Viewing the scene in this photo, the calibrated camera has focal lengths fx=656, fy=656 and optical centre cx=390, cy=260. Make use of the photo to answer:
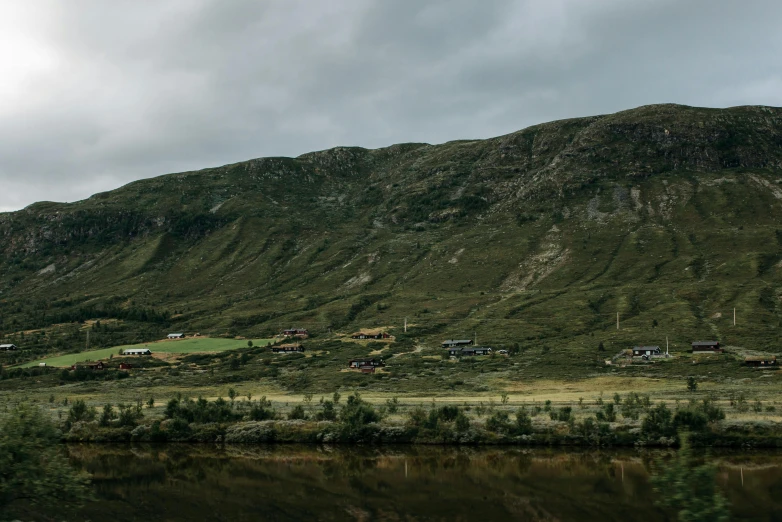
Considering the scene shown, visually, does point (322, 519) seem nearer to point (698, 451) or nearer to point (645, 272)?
point (698, 451)

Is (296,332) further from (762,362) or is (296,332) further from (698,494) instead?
(698,494)

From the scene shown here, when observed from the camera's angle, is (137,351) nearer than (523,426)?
No

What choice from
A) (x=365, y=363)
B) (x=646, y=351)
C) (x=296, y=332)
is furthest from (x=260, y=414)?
(x=296, y=332)

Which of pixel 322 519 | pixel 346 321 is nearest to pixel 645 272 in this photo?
pixel 346 321

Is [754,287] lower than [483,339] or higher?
higher

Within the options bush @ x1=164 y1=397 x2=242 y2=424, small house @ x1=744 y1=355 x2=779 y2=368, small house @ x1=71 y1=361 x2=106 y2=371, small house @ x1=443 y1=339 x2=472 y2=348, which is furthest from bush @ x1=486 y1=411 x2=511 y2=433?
small house @ x1=71 y1=361 x2=106 y2=371
